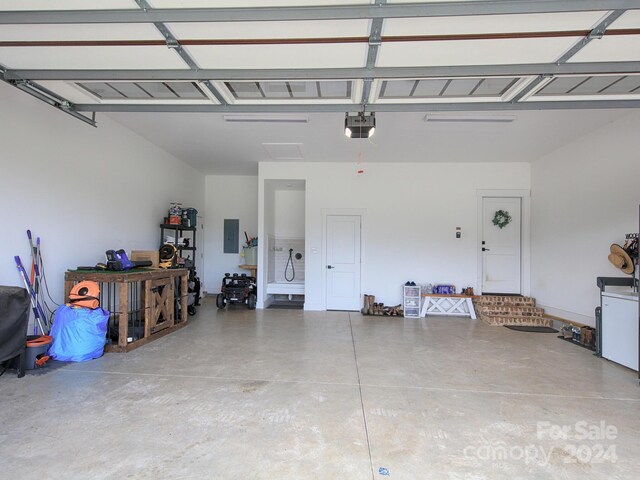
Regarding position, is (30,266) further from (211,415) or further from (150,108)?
(211,415)

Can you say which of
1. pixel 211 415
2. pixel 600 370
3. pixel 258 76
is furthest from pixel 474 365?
pixel 258 76

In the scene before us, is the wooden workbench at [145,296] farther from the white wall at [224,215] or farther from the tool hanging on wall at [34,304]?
the white wall at [224,215]

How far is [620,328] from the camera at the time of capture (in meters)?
3.85

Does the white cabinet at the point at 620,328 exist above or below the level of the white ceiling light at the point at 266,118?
below

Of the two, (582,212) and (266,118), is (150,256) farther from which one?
(582,212)

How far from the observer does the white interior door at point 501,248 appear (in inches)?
276

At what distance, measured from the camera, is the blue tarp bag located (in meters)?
3.70

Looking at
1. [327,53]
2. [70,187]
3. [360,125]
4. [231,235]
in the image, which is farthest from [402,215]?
[70,187]

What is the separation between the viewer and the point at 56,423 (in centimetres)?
243

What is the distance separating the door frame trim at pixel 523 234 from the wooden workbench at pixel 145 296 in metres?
5.72

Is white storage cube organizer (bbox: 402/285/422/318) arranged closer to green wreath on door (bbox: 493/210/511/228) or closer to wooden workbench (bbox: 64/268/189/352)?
green wreath on door (bbox: 493/210/511/228)

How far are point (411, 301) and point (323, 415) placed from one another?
15.2 ft

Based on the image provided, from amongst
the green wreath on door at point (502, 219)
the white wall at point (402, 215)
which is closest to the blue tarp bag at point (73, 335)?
the white wall at point (402, 215)

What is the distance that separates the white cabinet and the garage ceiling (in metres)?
2.15
